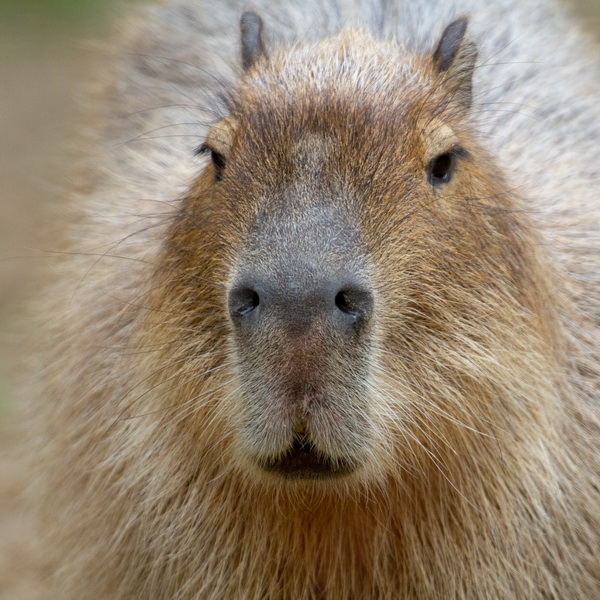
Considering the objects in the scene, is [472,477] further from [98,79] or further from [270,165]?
[98,79]

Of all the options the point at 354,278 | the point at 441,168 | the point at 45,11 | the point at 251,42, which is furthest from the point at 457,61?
the point at 45,11

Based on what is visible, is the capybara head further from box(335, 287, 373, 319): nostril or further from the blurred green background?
the blurred green background

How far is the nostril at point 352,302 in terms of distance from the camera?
3.12m

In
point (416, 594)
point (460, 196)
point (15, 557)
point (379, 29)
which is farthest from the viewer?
point (15, 557)

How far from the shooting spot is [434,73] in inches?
154

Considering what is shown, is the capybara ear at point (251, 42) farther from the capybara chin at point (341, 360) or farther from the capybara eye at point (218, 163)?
the capybara eye at point (218, 163)

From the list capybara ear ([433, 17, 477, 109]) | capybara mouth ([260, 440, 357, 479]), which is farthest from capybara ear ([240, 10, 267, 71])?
capybara mouth ([260, 440, 357, 479])

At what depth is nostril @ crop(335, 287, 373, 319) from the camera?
312 cm

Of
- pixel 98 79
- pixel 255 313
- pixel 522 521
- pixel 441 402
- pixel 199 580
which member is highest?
pixel 98 79

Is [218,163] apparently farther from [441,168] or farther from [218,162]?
[441,168]

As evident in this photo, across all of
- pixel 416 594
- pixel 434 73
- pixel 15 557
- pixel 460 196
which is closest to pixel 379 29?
pixel 434 73

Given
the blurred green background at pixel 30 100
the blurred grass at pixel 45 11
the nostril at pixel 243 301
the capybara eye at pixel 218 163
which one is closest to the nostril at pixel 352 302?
the nostril at pixel 243 301

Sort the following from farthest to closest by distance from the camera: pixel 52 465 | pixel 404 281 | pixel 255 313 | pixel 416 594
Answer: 1. pixel 52 465
2. pixel 416 594
3. pixel 404 281
4. pixel 255 313

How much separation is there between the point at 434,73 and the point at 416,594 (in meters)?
1.81
